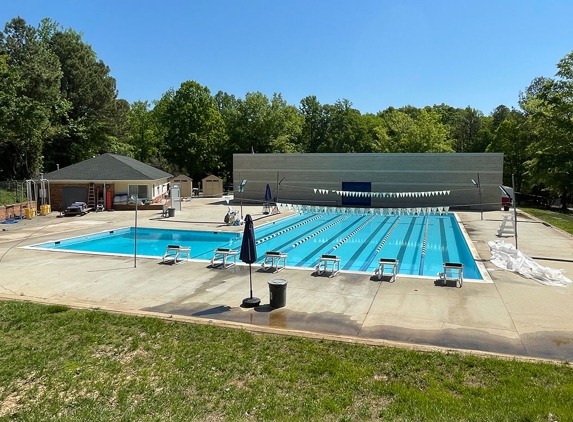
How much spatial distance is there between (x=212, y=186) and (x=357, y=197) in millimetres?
16999

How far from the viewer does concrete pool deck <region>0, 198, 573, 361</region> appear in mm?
8039

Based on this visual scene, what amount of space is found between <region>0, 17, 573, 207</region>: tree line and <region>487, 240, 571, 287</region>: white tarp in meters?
23.9

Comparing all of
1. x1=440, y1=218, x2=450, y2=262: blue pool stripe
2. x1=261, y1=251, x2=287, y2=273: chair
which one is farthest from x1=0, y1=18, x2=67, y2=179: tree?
x1=440, y1=218, x2=450, y2=262: blue pool stripe

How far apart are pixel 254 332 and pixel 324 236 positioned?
16.0 m

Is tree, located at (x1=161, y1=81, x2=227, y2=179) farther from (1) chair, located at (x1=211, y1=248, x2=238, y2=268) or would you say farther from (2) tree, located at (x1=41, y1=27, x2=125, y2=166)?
(1) chair, located at (x1=211, y1=248, x2=238, y2=268)

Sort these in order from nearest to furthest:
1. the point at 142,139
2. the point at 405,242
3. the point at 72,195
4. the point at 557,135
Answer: the point at 405,242
the point at 72,195
the point at 557,135
the point at 142,139

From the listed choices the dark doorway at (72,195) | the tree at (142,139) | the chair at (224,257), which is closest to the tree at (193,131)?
the tree at (142,139)

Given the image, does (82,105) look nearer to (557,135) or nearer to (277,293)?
(277,293)

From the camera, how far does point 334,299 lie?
10.6 m

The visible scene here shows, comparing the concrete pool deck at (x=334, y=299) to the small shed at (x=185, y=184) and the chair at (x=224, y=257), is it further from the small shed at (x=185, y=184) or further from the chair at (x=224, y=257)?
the small shed at (x=185, y=184)

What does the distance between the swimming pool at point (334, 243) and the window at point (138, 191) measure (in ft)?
33.0

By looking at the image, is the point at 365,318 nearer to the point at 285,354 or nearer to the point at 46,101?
the point at 285,354

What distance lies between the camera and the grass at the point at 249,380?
5.28 metres

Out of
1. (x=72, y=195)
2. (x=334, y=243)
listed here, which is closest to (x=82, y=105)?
(x=72, y=195)
